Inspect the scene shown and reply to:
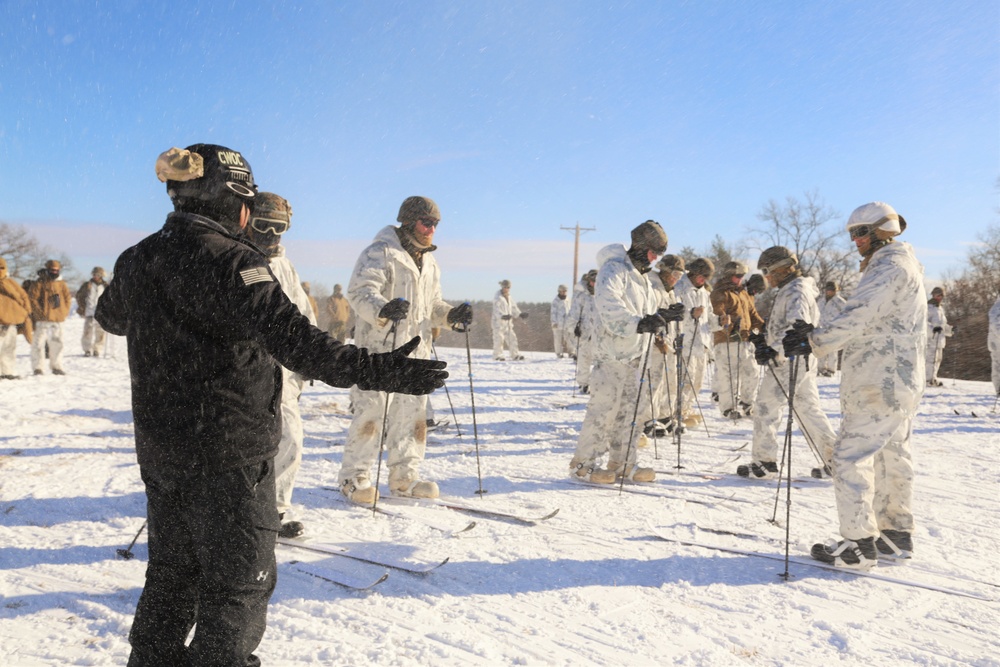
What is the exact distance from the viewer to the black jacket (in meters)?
1.73

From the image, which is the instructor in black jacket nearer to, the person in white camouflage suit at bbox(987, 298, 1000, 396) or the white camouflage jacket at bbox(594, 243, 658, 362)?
the white camouflage jacket at bbox(594, 243, 658, 362)

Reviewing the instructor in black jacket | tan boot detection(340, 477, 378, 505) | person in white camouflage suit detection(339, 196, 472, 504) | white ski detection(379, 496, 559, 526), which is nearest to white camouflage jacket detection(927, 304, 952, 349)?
white ski detection(379, 496, 559, 526)

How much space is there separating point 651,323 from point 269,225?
2.97m

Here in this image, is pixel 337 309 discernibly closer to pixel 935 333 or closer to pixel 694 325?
pixel 694 325

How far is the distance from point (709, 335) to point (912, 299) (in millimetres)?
6362

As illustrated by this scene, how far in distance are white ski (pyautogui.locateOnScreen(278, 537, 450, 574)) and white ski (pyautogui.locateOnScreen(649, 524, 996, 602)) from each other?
159 cm

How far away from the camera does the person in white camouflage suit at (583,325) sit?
11777 mm

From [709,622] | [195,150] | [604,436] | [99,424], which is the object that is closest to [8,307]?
[99,424]

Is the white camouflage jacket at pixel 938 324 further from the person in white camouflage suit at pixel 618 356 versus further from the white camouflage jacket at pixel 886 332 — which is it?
the white camouflage jacket at pixel 886 332

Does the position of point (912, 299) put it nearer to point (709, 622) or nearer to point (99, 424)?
point (709, 622)

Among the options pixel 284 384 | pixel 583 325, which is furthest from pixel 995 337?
pixel 284 384

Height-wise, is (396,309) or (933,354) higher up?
(933,354)

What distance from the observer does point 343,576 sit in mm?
3500

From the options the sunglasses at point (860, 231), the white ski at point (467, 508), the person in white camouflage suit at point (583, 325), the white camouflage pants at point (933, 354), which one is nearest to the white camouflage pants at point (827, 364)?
the white camouflage pants at point (933, 354)
